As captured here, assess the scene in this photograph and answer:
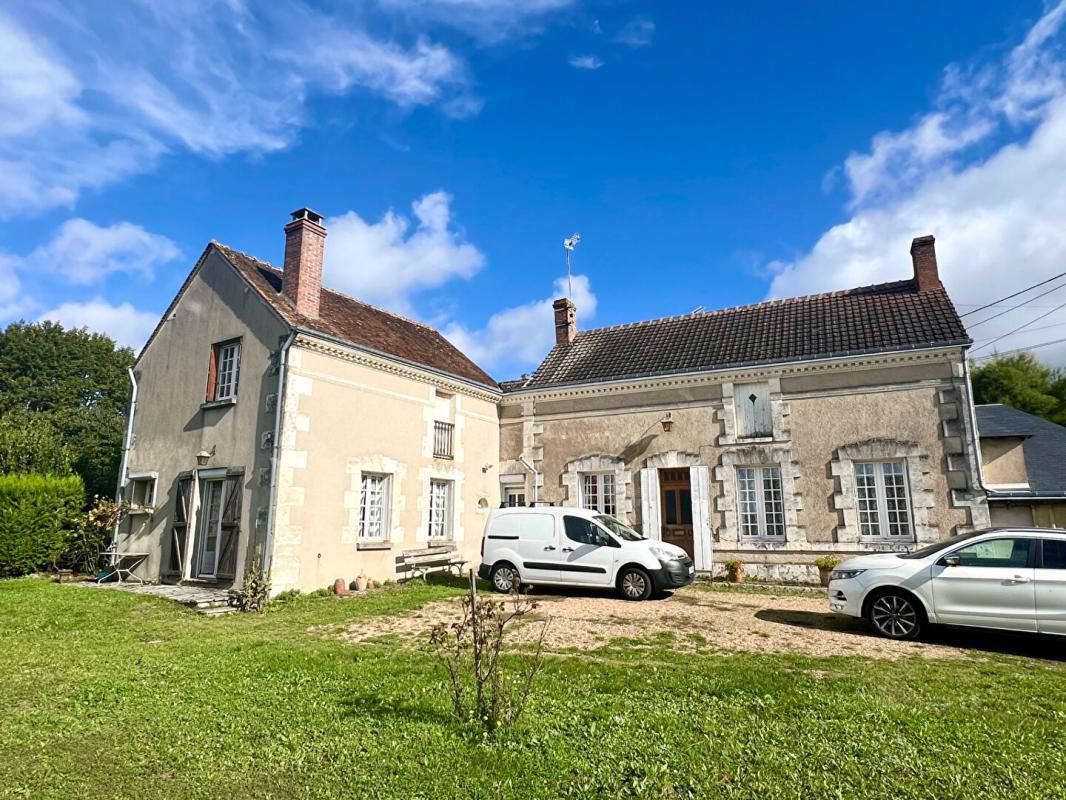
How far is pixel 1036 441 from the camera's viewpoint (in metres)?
16.2

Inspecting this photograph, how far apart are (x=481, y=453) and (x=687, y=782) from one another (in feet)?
40.9

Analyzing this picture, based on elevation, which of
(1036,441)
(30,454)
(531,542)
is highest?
(1036,441)

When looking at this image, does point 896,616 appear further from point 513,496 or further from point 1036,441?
point 1036,441

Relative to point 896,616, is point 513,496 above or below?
above

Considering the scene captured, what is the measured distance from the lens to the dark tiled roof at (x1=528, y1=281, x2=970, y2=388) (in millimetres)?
12734

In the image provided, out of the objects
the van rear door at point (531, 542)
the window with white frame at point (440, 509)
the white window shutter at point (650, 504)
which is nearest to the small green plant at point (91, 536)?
the window with white frame at point (440, 509)

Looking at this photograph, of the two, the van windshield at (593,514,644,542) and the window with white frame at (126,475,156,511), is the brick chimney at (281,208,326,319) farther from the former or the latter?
the van windshield at (593,514,644,542)

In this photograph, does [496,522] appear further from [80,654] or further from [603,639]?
[80,654]

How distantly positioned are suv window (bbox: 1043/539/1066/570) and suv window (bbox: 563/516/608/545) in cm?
603

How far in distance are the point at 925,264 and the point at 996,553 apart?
875cm

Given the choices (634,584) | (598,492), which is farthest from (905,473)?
(598,492)

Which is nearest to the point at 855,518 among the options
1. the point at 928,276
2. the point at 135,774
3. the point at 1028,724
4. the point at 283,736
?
the point at 928,276

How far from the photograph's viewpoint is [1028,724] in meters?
4.46

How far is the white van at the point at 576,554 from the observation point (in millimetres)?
10344
